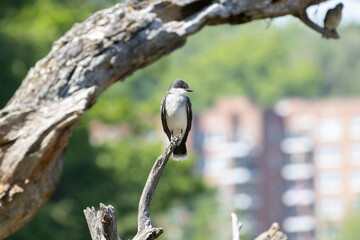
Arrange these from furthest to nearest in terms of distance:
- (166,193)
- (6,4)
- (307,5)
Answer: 1. (166,193)
2. (6,4)
3. (307,5)

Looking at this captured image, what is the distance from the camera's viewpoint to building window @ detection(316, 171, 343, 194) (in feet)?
311

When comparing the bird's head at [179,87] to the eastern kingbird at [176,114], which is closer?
the bird's head at [179,87]

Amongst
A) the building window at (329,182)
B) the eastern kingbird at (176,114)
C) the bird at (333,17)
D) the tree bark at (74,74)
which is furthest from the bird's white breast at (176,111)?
the building window at (329,182)

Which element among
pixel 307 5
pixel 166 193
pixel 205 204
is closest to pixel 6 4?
pixel 166 193

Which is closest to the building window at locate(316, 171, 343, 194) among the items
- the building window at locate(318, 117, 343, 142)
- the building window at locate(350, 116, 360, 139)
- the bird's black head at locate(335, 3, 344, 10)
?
the building window at locate(318, 117, 343, 142)

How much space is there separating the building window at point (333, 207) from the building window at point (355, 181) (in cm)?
323

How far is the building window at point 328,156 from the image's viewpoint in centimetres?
9319

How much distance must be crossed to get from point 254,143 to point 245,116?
3.56 metres

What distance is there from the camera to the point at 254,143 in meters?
89.2

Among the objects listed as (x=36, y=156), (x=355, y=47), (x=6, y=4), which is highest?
(x=355, y=47)

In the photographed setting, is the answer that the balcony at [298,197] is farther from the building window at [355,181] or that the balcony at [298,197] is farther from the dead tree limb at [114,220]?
the dead tree limb at [114,220]

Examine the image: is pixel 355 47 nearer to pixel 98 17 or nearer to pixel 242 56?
pixel 242 56

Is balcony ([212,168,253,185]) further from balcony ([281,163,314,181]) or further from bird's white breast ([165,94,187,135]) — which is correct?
bird's white breast ([165,94,187,135])

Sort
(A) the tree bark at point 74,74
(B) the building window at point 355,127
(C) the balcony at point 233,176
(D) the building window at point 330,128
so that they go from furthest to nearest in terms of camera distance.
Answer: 1. (D) the building window at point 330,128
2. (C) the balcony at point 233,176
3. (B) the building window at point 355,127
4. (A) the tree bark at point 74,74
